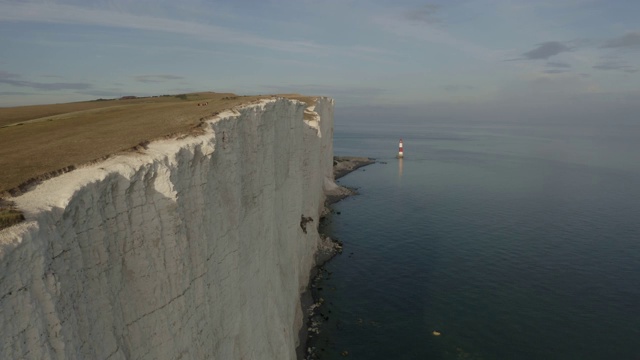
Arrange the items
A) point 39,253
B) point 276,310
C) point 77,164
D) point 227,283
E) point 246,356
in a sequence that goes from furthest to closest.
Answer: point 276,310 → point 246,356 → point 227,283 → point 77,164 → point 39,253

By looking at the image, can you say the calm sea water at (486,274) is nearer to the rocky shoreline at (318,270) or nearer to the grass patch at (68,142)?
the rocky shoreline at (318,270)

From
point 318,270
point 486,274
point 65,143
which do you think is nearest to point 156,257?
point 65,143

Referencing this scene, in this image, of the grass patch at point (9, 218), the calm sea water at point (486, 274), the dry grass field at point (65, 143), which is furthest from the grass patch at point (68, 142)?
the calm sea water at point (486, 274)

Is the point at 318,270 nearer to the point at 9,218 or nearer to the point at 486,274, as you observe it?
the point at 486,274

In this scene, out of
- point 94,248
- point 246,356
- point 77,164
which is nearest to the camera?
point 94,248

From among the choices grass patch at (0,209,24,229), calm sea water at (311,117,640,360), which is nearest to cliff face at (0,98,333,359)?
grass patch at (0,209,24,229)

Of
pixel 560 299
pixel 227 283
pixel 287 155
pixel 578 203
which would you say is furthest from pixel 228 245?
pixel 578 203

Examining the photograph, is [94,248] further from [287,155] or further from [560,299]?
[560,299]
